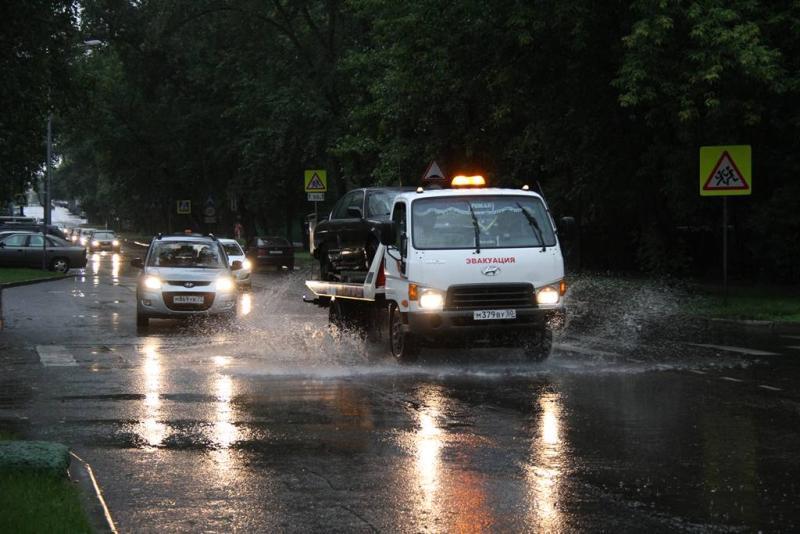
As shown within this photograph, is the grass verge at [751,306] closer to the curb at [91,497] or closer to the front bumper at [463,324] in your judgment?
the front bumper at [463,324]

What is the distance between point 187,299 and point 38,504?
1527 centimetres

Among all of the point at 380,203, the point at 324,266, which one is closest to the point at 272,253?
the point at 324,266

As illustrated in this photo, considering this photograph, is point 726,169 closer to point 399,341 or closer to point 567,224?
point 567,224

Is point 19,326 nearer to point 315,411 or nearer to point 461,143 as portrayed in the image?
point 315,411

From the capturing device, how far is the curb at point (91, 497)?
6.55 m

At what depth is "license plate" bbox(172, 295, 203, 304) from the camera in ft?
71.2

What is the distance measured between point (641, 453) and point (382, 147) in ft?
110

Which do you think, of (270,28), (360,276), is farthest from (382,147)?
(360,276)

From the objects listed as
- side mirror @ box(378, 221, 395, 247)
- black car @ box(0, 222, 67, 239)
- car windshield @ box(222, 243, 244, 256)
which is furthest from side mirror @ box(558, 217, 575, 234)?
black car @ box(0, 222, 67, 239)

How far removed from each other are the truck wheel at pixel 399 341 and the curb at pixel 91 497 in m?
6.68

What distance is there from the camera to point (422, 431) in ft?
32.1

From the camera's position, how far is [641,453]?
28.6 ft

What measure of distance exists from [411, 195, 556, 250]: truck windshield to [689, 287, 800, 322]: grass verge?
7370 millimetres

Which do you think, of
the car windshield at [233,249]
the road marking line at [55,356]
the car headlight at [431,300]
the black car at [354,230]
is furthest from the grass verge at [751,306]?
the car windshield at [233,249]
